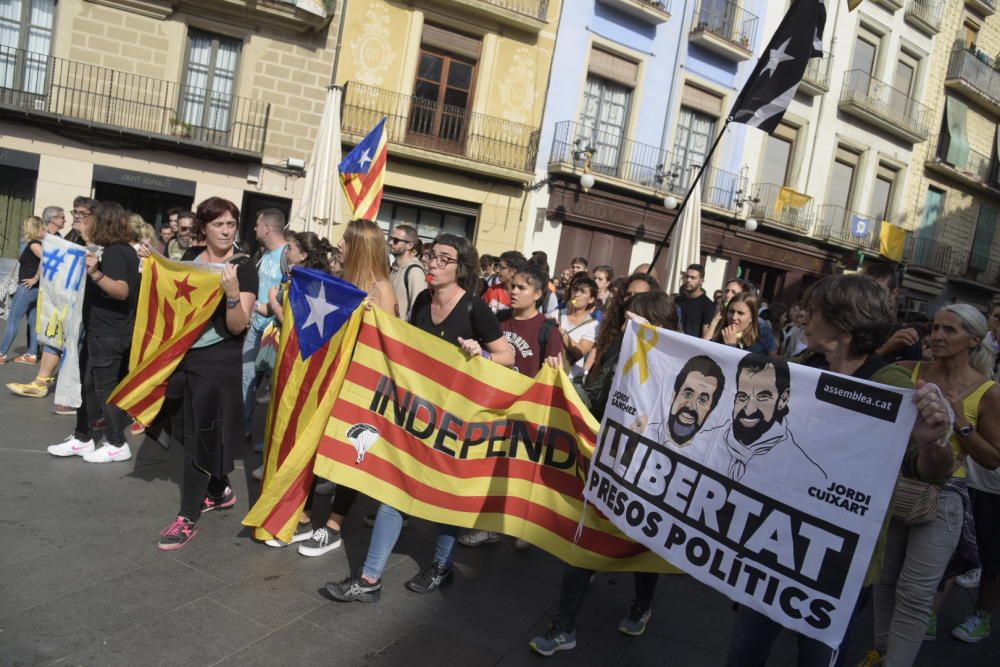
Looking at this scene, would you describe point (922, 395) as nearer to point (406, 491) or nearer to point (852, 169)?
point (406, 491)

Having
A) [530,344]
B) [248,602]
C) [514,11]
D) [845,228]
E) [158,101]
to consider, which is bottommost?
[248,602]

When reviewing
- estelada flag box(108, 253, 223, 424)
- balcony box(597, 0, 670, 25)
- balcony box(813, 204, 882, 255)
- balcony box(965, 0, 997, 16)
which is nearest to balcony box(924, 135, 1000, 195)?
balcony box(813, 204, 882, 255)

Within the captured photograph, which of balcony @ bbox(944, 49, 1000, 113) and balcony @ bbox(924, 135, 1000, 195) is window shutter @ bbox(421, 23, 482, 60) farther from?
balcony @ bbox(944, 49, 1000, 113)

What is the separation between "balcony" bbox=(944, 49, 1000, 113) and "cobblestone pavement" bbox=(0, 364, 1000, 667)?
25.3m

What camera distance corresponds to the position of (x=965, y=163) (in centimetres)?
2595

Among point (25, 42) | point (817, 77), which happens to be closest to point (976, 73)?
point (817, 77)

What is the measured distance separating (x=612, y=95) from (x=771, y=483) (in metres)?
17.4

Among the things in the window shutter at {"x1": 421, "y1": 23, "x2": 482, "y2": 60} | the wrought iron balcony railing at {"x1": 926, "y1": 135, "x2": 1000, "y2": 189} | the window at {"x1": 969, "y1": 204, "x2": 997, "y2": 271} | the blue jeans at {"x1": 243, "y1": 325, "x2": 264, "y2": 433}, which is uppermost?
the wrought iron balcony railing at {"x1": 926, "y1": 135, "x2": 1000, "y2": 189}

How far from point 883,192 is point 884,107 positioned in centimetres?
287

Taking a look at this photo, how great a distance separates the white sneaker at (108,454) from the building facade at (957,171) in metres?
25.7

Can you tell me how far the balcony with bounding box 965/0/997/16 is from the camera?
24.9 m

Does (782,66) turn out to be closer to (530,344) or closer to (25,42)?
(530,344)

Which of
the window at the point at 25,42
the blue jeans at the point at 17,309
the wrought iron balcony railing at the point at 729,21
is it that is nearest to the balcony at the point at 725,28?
the wrought iron balcony railing at the point at 729,21

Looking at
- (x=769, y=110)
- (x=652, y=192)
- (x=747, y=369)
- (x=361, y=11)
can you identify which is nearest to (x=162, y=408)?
(x=747, y=369)
